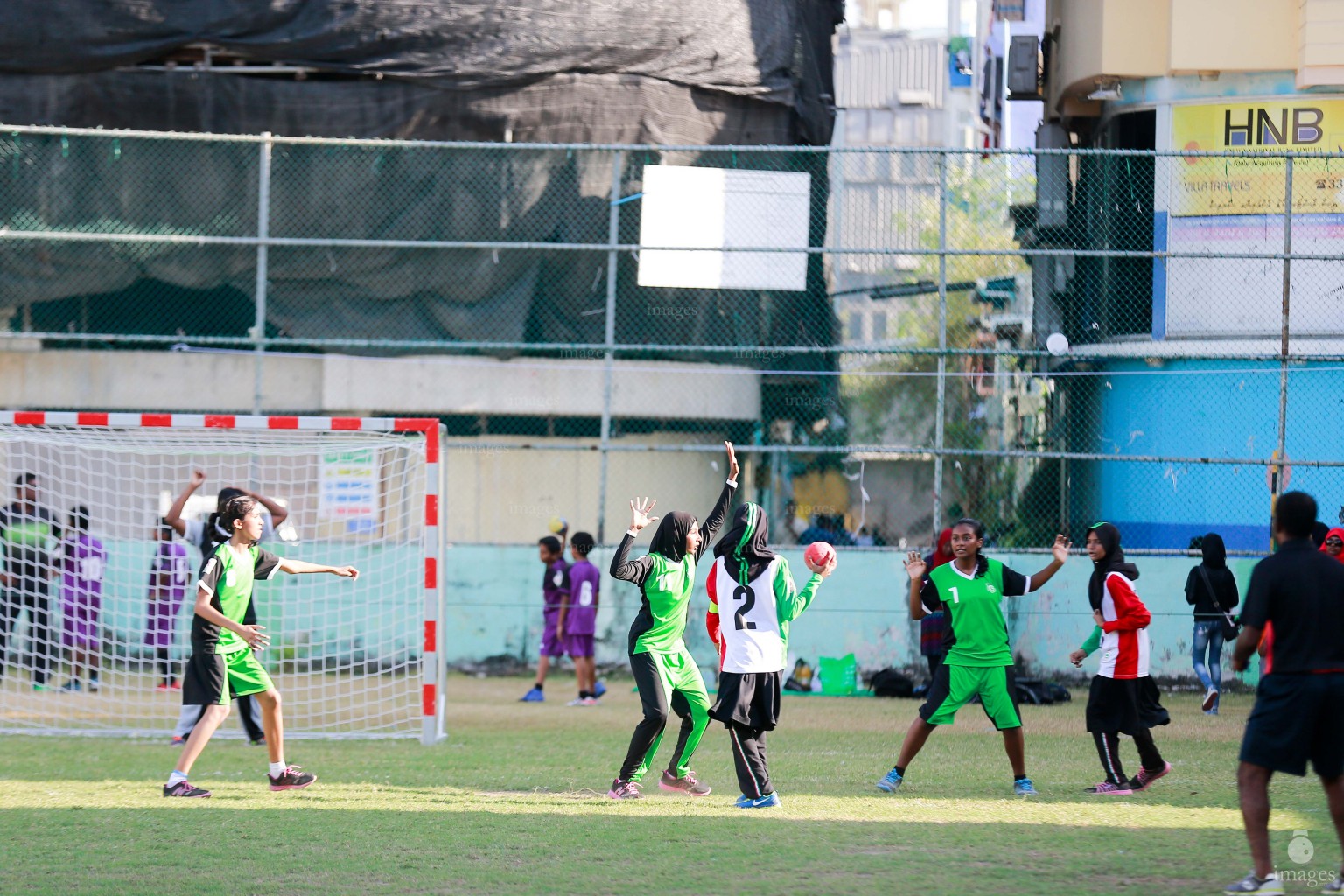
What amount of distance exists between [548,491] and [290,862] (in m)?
10.7

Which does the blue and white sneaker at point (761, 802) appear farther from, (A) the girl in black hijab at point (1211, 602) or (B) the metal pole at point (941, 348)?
(A) the girl in black hijab at point (1211, 602)

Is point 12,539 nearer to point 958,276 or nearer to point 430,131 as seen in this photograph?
point 430,131

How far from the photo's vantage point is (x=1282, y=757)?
6.06 metres

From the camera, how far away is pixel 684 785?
886 cm

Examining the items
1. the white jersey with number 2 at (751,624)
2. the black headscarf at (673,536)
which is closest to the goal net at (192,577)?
the black headscarf at (673,536)

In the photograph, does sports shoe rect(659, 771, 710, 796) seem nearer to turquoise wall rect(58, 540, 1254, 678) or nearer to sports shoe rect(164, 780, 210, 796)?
sports shoe rect(164, 780, 210, 796)

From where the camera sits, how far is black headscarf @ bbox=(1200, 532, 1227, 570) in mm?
13555

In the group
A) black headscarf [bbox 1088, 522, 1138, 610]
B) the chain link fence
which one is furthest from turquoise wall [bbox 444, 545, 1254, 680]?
black headscarf [bbox 1088, 522, 1138, 610]

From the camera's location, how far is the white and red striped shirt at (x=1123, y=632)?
9070 millimetres

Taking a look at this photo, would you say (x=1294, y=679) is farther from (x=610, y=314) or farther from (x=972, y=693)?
(x=610, y=314)

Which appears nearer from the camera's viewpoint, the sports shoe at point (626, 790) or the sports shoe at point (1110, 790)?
the sports shoe at point (626, 790)

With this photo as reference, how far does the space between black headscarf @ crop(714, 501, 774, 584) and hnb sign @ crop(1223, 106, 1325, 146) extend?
11096 millimetres

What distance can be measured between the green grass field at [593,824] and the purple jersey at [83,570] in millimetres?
2478

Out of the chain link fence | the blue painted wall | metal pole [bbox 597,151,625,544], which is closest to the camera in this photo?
the blue painted wall
